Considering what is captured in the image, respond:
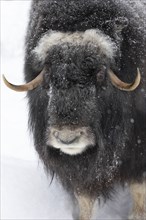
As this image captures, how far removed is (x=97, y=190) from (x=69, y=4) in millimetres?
1272

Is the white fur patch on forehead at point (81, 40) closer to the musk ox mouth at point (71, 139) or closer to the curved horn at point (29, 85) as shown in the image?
the curved horn at point (29, 85)

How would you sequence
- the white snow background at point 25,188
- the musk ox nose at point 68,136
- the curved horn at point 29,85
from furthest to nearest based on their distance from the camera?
the white snow background at point 25,188 → the curved horn at point 29,85 → the musk ox nose at point 68,136

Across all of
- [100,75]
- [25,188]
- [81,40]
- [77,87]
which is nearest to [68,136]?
[77,87]

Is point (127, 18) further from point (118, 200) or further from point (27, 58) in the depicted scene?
point (118, 200)

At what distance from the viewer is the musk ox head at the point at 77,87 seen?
2.55 meters

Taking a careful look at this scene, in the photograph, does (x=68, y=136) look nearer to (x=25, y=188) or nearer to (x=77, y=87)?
(x=77, y=87)

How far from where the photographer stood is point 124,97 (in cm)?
291

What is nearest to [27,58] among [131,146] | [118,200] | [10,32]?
[131,146]

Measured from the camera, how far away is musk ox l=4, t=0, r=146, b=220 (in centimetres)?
259

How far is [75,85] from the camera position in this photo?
2.58 m

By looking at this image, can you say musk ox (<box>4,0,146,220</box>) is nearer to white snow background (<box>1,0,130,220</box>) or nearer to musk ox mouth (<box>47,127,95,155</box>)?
musk ox mouth (<box>47,127,95,155</box>)

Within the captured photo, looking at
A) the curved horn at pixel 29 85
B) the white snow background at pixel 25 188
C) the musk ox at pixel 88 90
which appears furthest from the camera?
the white snow background at pixel 25 188

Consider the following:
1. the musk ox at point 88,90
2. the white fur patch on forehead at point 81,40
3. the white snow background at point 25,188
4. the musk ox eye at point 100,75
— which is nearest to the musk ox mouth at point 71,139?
the musk ox at point 88,90

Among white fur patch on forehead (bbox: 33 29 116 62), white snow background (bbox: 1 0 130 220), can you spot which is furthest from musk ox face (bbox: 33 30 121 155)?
white snow background (bbox: 1 0 130 220)
